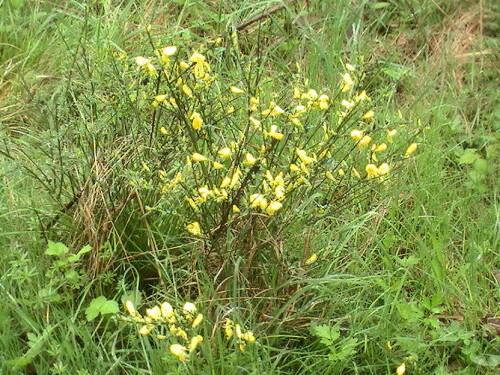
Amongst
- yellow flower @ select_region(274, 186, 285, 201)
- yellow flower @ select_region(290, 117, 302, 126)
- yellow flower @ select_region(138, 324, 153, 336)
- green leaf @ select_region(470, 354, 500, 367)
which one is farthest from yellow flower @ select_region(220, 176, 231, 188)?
green leaf @ select_region(470, 354, 500, 367)

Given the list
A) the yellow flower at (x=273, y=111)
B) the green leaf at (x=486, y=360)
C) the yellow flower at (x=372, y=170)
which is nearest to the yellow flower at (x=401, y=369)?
the green leaf at (x=486, y=360)

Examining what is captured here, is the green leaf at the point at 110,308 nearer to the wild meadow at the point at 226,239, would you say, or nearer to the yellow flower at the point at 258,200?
the wild meadow at the point at 226,239

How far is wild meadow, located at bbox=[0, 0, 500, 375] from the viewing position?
233 cm

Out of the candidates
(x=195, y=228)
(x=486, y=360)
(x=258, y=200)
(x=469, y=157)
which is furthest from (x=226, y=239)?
(x=469, y=157)

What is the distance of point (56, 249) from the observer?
244 cm

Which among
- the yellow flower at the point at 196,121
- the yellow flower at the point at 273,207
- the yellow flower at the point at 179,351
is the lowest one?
the yellow flower at the point at 179,351

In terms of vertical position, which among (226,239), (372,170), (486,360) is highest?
(372,170)

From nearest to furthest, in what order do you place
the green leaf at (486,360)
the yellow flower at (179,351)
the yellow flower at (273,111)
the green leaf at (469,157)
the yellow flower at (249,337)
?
the yellow flower at (179,351), the yellow flower at (249,337), the yellow flower at (273,111), the green leaf at (486,360), the green leaf at (469,157)

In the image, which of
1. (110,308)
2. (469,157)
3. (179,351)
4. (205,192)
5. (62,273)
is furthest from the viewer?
(469,157)

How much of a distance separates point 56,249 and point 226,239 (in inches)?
20.4

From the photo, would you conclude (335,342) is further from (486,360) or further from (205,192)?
(205,192)

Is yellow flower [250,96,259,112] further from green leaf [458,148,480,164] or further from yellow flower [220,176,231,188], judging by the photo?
green leaf [458,148,480,164]

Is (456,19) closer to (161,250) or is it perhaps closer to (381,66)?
(381,66)

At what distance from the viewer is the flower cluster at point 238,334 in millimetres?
2160
